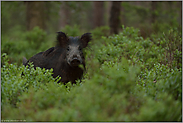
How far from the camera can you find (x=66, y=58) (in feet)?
16.9

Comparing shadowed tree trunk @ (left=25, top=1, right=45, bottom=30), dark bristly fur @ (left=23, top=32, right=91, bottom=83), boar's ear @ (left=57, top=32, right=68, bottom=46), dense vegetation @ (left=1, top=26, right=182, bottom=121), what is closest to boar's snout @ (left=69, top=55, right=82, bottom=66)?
dark bristly fur @ (left=23, top=32, right=91, bottom=83)

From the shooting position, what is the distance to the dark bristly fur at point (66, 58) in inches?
195

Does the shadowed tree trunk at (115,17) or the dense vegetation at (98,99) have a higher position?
the shadowed tree trunk at (115,17)

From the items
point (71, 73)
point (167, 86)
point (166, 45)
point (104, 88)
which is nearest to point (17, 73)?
point (71, 73)

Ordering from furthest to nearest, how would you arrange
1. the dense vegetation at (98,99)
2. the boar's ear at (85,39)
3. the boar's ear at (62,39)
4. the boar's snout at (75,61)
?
A: the boar's ear at (85,39)
the boar's ear at (62,39)
the boar's snout at (75,61)
the dense vegetation at (98,99)

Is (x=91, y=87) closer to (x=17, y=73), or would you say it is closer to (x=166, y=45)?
(x=17, y=73)

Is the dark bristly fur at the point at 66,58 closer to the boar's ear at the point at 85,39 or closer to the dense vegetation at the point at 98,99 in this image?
the boar's ear at the point at 85,39

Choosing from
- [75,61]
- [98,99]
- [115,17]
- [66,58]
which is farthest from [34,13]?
[98,99]

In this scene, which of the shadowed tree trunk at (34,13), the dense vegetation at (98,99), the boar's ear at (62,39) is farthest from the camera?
the shadowed tree trunk at (34,13)

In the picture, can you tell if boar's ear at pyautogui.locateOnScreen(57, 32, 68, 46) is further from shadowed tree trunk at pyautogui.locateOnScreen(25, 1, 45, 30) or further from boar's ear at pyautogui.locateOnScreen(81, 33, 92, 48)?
shadowed tree trunk at pyautogui.locateOnScreen(25, 1, 45, 30)

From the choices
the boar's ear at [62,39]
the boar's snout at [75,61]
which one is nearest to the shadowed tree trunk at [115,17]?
the boar's ear at [62,39]

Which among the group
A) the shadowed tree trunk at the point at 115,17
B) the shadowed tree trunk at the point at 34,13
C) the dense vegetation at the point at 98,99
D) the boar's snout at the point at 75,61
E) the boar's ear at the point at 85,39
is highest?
the shadowed tree trunk at the point at 34,13

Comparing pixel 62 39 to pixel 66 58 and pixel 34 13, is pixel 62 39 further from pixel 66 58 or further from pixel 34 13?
pixel 34 13

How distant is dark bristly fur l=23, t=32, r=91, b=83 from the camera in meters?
4.96
